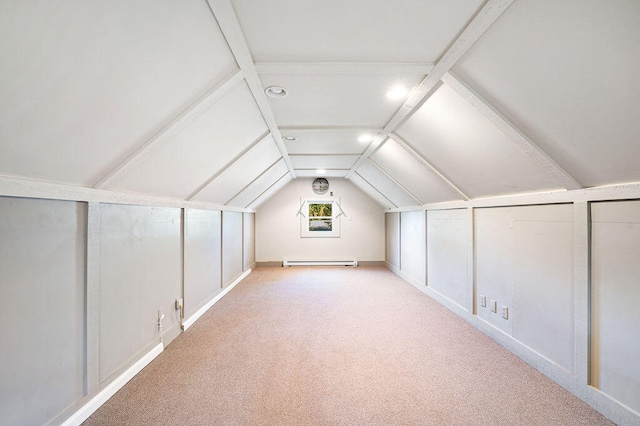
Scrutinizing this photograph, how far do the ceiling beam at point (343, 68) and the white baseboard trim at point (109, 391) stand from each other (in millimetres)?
2302

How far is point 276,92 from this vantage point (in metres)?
2.21

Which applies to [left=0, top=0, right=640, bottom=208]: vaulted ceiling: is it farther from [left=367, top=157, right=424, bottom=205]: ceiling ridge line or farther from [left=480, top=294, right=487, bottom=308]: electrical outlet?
[left=367, top=157, right=424, bottom=205]: ceiling ridge line

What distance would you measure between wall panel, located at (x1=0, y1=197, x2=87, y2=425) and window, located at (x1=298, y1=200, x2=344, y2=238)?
220 inches

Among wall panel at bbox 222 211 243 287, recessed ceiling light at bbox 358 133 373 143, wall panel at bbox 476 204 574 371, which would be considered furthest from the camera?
wall panel at bbox 222 211 243 287

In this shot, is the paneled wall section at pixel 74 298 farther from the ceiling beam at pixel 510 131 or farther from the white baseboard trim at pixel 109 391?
the ceiling beam at pixel 510 131

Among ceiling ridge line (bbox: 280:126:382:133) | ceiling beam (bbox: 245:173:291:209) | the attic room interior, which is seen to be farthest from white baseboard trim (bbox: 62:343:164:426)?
ceiling beam (bbox: 245:173:291:209)

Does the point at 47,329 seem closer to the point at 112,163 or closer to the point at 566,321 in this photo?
the point at 112,163

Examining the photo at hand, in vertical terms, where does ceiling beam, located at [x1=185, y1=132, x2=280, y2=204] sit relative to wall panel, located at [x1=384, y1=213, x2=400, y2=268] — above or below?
above

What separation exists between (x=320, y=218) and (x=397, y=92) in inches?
208

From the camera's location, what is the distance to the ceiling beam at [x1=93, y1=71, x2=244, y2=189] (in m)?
1.81

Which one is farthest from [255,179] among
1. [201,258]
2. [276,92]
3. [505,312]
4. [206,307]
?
[505,312]

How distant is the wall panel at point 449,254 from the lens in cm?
351

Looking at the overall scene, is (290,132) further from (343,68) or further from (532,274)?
(532,274)

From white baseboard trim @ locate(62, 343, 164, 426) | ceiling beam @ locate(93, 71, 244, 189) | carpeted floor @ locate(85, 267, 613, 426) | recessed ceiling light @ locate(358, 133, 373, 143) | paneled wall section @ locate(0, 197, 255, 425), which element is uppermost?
recessed ceiling light @ locate(358, 133, 373, 143)
